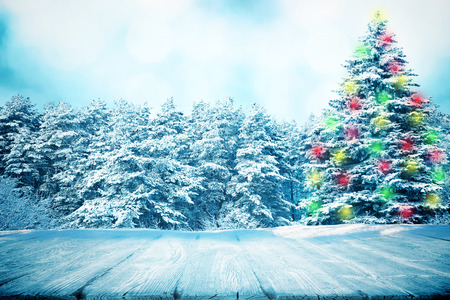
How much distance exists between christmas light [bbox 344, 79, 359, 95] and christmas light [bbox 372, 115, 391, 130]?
2.06m

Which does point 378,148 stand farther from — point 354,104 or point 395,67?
point 395,67

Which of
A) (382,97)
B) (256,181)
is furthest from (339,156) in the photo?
(256,181)

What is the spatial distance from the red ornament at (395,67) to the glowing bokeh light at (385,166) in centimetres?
445

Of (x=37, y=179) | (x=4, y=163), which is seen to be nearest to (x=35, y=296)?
(x=37, y=179)

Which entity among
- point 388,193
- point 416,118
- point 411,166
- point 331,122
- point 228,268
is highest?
point 331,122

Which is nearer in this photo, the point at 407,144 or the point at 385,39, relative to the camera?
the point at 407,144

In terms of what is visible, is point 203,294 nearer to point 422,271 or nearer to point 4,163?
point 422,271

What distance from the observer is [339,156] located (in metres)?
11.4

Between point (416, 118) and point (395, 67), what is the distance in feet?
8.86

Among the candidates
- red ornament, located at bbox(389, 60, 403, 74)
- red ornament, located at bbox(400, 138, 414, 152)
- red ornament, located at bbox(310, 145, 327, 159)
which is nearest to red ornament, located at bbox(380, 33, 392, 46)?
red ornament, located at bbox(389, 60, 403, 74)

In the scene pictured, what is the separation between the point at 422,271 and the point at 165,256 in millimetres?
1349

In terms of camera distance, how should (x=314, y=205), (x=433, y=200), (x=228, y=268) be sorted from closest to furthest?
(x=228, y=268), (x=433, y=200), (x=314, y=205)

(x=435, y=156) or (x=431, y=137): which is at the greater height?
(x=431, y=137)

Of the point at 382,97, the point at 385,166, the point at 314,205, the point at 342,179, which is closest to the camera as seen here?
the point at 385,166
